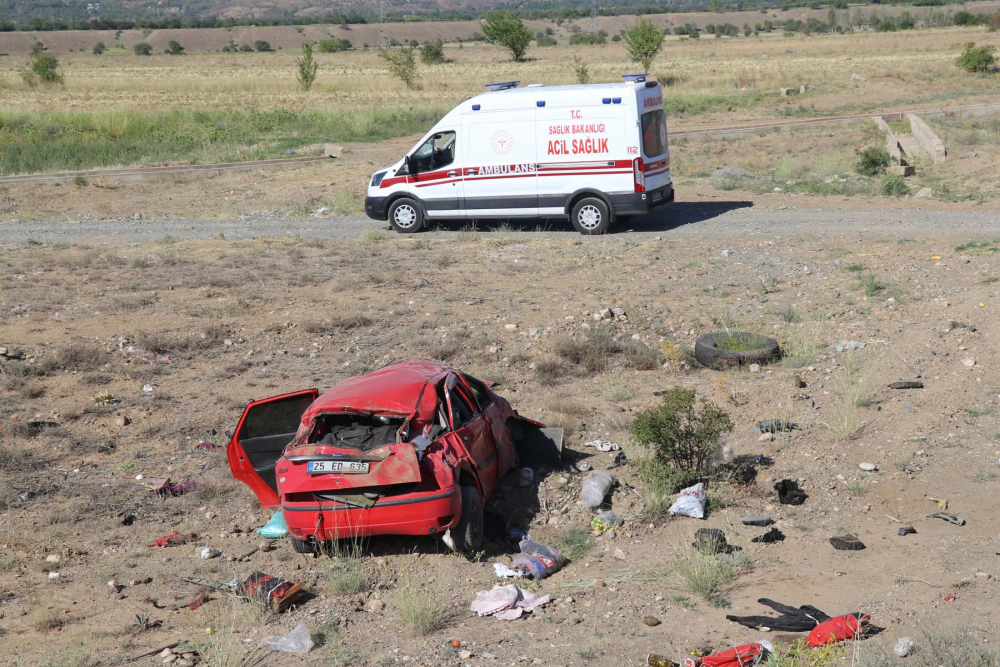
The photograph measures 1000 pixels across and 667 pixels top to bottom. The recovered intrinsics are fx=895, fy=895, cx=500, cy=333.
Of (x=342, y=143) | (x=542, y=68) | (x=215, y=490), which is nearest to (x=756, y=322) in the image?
(x=215, y=490)

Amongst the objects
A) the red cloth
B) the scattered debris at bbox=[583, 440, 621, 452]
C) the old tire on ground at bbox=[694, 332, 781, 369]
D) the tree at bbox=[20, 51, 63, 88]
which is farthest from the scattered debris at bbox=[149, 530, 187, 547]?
the tree at bbox=[20, 51, 63, 88]

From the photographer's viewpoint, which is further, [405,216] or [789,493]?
[405,216]

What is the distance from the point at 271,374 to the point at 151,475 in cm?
268

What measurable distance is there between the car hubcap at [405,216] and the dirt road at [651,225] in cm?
51

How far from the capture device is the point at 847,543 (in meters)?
6.46

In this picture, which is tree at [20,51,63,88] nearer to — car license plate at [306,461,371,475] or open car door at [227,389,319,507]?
open car door at [227,389,319,507]

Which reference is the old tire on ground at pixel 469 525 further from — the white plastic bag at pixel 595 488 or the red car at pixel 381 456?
the white plastic bag at pixel 595 488

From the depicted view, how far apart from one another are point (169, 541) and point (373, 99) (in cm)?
4367

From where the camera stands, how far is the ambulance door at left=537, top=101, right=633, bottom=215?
16.2 meters

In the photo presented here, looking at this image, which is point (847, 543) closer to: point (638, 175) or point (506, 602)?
point (506, 602)

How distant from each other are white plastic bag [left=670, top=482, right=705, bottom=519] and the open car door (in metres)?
3.12

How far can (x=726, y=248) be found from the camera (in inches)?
605

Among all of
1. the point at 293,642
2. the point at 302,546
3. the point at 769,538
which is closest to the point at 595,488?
the point at 769,538

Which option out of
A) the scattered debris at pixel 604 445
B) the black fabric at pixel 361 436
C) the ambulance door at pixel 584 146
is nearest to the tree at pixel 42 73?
the ambulance door at pixel 584 146
